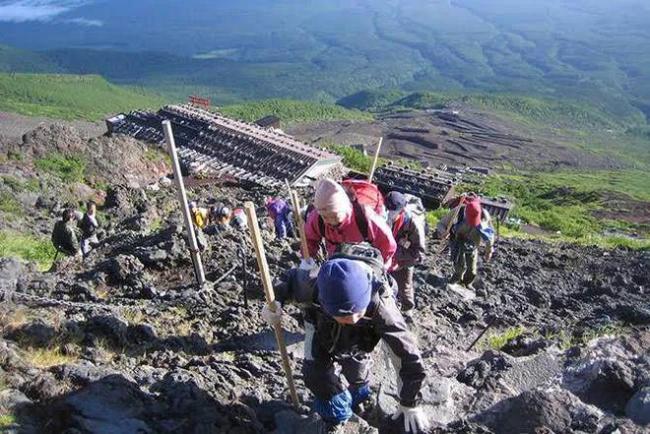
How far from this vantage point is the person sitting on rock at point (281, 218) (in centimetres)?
1435

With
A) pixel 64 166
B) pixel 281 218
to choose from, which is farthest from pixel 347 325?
pixel 64 166

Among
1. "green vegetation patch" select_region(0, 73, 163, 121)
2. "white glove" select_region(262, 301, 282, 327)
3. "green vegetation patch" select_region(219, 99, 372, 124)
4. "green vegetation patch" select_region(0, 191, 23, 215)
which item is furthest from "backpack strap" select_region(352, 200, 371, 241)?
"green vegetation patch" select_region(0, 73, 163, 121)

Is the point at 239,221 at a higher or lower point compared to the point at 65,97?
higher

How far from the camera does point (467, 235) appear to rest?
10.5 meters

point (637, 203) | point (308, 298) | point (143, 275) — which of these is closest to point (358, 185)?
point (308, 298)

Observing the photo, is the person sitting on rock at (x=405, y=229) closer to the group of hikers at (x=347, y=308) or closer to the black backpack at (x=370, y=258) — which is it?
the group of hikers at (x=347, y=308)

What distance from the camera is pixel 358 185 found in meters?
5.94

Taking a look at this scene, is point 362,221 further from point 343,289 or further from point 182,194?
point 182,194

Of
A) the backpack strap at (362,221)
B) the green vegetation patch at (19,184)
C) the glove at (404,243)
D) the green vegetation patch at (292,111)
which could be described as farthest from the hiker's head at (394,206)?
the green vegetation patch at (292,111)

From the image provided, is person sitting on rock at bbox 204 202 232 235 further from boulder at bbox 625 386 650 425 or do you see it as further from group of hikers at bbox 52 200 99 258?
boulder at bbox 625 386 650 425

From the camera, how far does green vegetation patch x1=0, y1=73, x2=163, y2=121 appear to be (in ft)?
277

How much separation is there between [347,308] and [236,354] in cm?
277

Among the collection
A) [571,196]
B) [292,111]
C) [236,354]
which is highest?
[236,354]

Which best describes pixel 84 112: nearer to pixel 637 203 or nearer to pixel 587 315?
Answer: pixel 637 203
